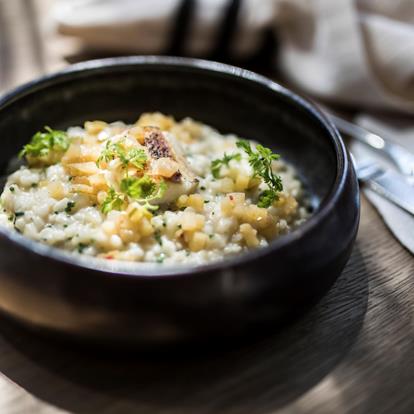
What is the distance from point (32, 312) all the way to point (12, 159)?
96 cm

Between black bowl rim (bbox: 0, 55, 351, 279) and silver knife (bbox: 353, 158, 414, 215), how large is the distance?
0.42 metres

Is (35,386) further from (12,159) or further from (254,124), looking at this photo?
(254,124)

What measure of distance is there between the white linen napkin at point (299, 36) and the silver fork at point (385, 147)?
0.75 feet

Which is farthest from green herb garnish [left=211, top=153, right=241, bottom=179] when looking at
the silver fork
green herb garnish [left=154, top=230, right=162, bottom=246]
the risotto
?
the silver fork

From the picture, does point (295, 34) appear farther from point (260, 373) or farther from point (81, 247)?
point (260, 373)

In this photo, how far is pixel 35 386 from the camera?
1849mm

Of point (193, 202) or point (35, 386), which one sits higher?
point (193, 202)

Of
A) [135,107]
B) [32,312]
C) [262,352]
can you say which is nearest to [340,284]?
[262,352]

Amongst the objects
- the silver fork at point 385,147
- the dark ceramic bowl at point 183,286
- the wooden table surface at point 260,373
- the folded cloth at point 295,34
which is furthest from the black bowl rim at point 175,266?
the folded cloth at point 295,34

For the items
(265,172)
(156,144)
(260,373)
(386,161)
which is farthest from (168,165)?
(386,161)

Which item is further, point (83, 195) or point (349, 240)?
point (83, 195)

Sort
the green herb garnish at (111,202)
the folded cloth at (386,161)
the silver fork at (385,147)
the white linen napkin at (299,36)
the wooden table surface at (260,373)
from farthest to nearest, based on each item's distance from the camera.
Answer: the white linen napkin at (299,36)
the silver fork at (385,147)
the folded cloth at (386,161)
the green herb garnish at (111,202)
the wooden table surface at (260,373)

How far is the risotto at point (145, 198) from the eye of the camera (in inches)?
78.3

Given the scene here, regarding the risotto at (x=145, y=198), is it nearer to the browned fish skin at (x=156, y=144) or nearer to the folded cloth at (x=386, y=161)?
the browned fish skin at (x=156, y=144)
